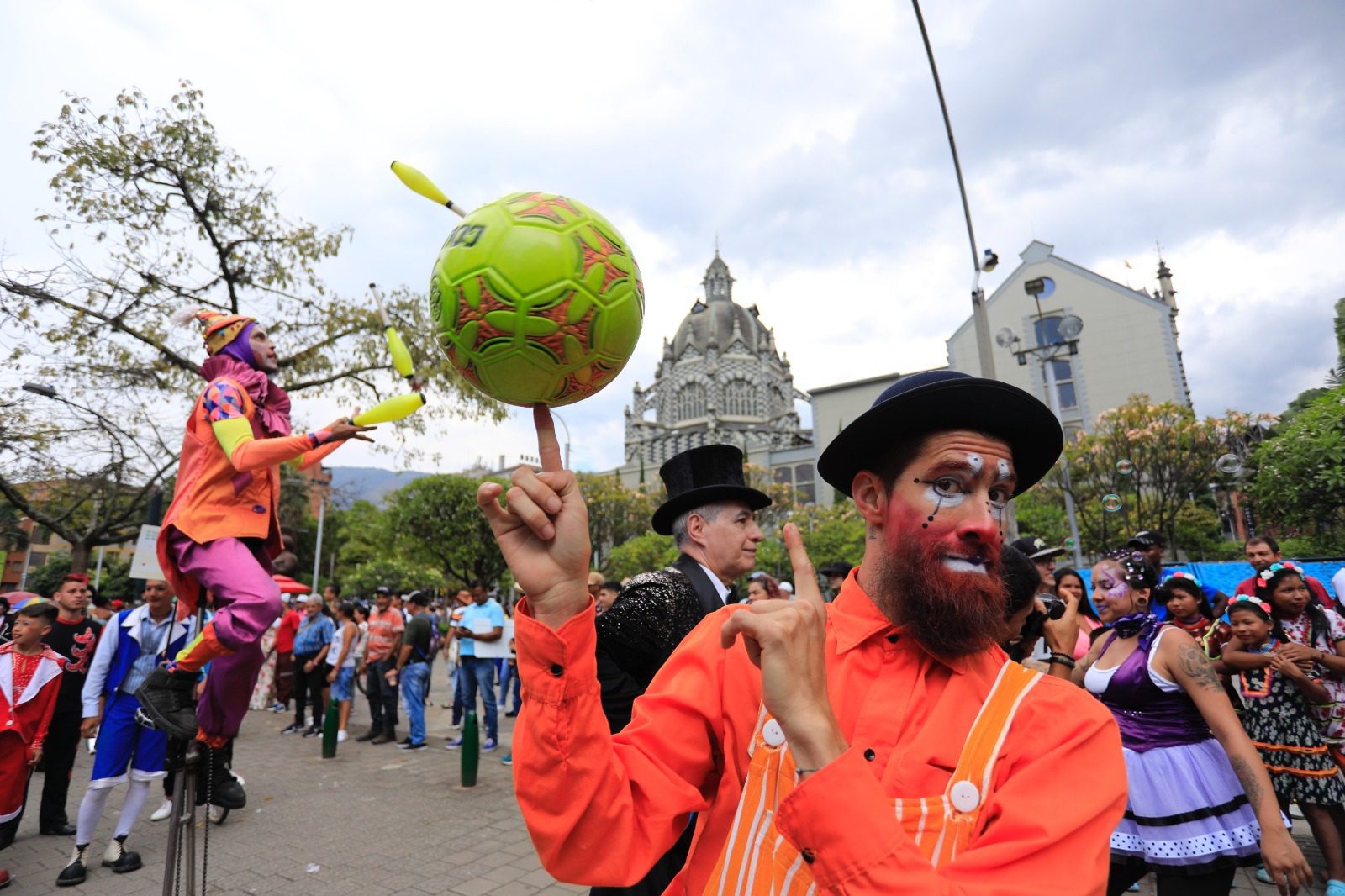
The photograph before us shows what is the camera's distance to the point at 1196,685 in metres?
3.89

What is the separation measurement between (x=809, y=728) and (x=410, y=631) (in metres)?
10.9

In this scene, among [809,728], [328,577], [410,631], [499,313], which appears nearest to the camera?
[809,728]

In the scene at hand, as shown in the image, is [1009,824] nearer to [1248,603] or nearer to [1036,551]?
[1248,603]

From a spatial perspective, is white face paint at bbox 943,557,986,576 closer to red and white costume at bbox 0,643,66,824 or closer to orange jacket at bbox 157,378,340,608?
orange jacket at bbox 157,378,340,608

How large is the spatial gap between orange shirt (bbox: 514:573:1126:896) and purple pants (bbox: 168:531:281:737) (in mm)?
2828

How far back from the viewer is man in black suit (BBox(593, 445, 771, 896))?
388 centimetres

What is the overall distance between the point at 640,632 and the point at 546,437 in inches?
87.7

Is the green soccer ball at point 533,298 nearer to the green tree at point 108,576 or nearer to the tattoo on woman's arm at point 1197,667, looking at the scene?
the tattoo on woman's arm at point 1197,667

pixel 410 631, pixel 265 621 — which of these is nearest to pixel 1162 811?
pixel 265 621

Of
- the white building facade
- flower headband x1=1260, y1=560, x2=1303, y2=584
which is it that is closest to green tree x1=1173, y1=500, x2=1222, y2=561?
the white building facade

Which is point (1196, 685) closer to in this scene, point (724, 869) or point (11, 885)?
point (724, 869)

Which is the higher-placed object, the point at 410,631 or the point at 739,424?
the point at 739,424

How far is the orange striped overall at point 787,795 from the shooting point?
1.47 metres

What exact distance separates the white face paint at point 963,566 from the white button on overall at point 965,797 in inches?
19.0
